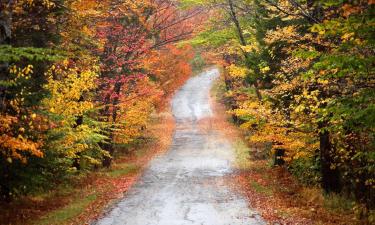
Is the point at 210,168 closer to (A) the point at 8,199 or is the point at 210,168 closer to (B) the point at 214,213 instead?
(B) the point at 214,213

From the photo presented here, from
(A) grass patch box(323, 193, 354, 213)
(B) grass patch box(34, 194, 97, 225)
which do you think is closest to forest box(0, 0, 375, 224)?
(A) grass patch box(323, 193, 354, 213)

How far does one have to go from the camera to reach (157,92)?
2566 centimetres

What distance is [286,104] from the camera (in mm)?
17750

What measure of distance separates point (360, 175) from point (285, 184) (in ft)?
17.0

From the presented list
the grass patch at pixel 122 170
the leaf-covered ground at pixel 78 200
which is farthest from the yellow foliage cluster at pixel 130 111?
the leaf-covered ground at pixel 78 200

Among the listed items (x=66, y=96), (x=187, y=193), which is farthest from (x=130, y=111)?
(x=187, y=193)

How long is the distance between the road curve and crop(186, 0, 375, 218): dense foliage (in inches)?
127

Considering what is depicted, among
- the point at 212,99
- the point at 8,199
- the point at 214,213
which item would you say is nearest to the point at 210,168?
the point at 214,213

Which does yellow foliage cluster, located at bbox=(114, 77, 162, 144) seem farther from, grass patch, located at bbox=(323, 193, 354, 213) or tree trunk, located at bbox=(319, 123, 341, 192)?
grass patch, located at bbox=(323, 193, 354, 213)

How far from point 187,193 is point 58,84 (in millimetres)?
6585

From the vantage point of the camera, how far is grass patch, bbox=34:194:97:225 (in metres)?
13.0

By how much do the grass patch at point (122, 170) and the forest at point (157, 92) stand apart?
2.69 ft

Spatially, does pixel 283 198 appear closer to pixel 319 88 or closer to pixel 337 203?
pixel 337 203

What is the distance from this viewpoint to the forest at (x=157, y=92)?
892cm
